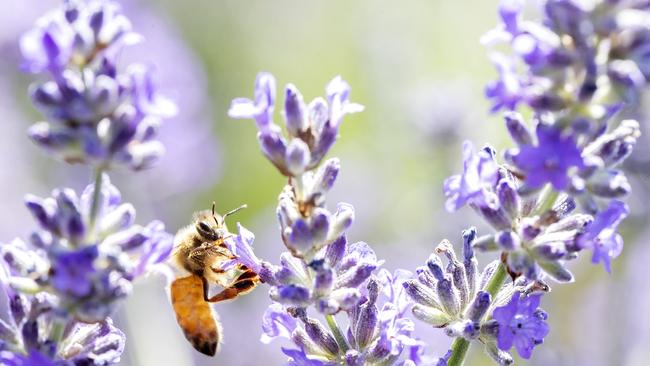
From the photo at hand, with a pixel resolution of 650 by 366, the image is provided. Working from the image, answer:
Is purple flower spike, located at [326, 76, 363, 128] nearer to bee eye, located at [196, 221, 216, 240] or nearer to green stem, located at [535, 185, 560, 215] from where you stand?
green stem, located at [535, 185, 560, 215]

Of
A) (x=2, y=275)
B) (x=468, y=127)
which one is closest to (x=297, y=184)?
(x=2, y=275)

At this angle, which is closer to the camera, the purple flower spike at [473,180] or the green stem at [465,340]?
the purple flower spike at [473,180]

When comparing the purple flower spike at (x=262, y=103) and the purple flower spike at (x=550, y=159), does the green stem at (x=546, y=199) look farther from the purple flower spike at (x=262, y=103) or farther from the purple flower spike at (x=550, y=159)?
the purple flower spike at (x=262, y=103)

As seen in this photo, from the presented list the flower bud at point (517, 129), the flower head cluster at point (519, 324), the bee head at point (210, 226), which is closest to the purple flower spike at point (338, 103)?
the flower bud at point (517, 129)

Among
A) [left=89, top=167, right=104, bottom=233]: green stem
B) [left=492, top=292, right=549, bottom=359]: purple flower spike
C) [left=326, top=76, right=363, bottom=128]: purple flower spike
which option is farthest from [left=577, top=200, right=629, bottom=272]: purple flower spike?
[left=89, top=167, right=104, bottom=233]: green stem

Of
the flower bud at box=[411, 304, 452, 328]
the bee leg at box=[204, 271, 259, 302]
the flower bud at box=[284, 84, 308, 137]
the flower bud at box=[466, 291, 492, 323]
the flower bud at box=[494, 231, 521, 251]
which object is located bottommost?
the flower bud at box=[466, 291, 492, 323]

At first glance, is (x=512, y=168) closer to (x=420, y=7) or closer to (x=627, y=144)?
(x=627, y=144)

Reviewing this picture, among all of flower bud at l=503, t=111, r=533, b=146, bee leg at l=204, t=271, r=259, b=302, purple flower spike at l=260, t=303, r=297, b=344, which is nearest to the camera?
flower bud at l=503, t=111, r=533, b=146
